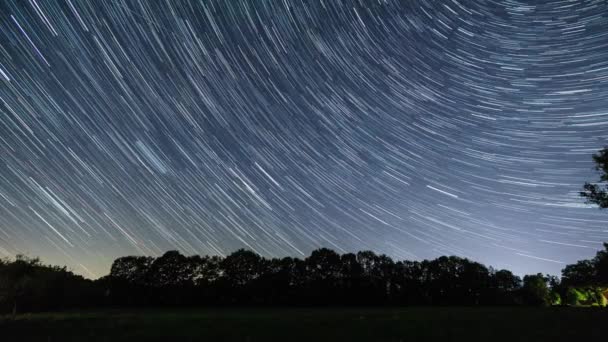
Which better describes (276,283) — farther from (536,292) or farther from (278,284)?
(536,292)

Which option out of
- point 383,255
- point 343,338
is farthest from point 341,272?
point 343,338

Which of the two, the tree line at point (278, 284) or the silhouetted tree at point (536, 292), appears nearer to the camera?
the tree line at point (278, 284)

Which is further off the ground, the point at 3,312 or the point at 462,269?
the point at 462,269

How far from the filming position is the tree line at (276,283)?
45938mm

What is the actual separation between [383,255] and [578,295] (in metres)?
39.2

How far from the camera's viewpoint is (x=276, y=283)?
52375mm

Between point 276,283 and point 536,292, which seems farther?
point 536,292

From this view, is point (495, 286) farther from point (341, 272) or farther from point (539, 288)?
point (341, 272)

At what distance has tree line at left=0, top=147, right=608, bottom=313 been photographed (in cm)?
4594

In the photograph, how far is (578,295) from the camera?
61.9 meters

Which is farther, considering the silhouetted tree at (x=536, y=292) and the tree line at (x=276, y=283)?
the silhouetted tree at (x=536, y=292)

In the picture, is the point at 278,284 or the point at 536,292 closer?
the point at 278,284

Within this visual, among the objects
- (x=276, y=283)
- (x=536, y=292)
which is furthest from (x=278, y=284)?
(x=536, y=292)

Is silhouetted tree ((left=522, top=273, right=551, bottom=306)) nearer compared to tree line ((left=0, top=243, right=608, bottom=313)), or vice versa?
tree line ((left=0, top=243, right=608, bottom=313))
